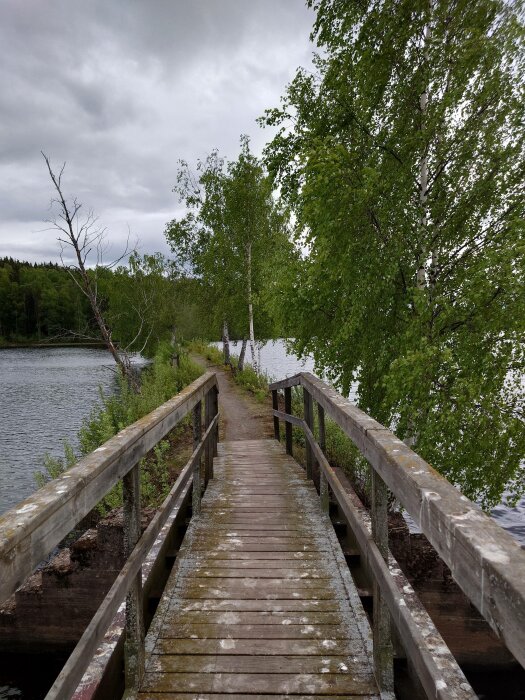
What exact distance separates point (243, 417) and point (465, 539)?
12.5 metres

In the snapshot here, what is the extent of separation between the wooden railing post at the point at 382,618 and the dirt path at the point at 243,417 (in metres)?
9.00

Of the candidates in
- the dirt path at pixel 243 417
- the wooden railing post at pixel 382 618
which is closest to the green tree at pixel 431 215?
the wooden railing post at pixel 382 618

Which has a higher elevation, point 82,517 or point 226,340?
point 82,517

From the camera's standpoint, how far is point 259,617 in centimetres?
266

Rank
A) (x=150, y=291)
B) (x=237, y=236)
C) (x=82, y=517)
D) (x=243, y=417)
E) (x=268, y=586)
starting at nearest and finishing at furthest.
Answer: (x=82, y=517) < (x=268, y=586) < (x=243, y=417) < (x=237, y=236) < (x=150, y=291)

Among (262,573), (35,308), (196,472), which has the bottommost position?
(262,573)

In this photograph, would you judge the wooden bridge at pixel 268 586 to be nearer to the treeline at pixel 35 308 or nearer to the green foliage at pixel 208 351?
the green foliage at pixel 208 351

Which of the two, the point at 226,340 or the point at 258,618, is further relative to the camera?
the point at 226,340

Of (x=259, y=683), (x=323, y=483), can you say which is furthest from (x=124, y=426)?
(x=259, y=683)

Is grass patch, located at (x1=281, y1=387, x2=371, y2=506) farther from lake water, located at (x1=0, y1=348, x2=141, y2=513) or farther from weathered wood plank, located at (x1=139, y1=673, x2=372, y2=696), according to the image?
lake water, located at (x1=0, y1=348, x2=141, y2=513)

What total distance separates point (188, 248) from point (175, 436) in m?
15.8

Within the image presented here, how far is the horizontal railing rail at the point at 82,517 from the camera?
1.12 metres

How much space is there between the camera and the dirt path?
1145 centimetres

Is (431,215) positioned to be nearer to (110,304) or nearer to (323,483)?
(323,483)
